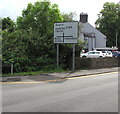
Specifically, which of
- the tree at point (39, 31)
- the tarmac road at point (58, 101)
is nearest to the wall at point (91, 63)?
the tree at point (39, 31)

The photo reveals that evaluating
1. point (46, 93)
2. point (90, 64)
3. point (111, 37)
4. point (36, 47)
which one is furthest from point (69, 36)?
point (111, 37)

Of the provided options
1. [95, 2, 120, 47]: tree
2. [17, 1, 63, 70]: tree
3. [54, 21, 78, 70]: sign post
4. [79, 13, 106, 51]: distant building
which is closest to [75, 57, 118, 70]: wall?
[17, 1, 63, 70]: tree

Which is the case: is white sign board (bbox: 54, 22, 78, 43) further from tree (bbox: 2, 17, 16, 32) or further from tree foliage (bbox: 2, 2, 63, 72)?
tree (bbox: 2, 17, 16, 32)

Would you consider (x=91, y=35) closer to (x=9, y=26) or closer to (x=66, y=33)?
(x=9, y=26)

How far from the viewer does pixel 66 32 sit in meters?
14.7

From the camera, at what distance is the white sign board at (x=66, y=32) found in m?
14.4

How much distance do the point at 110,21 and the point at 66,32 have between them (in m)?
51.3

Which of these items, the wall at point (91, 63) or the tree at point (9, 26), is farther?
the tree at point (9, 26)

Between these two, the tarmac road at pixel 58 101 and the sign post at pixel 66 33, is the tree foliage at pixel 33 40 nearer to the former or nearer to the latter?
the sign post at pixel 66 33

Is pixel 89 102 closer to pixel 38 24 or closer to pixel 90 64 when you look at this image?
pixel 90 64

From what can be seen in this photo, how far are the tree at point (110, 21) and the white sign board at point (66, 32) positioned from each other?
164 feet

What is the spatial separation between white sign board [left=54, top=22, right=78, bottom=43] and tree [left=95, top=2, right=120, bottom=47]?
4990 cm

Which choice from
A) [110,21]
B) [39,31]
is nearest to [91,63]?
[39,31]

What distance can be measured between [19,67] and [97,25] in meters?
62.2
